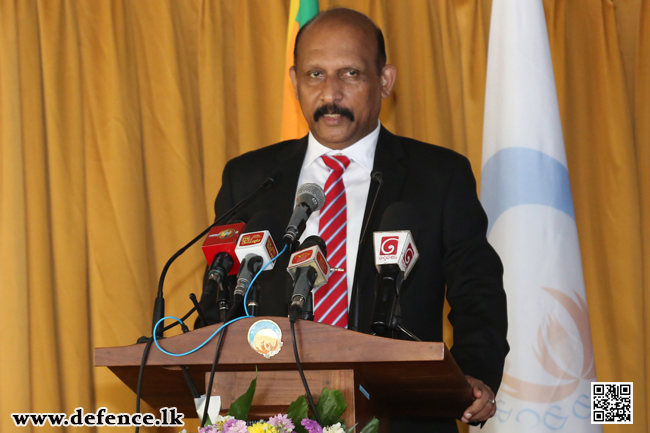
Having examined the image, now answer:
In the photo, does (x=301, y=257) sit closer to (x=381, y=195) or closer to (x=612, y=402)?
(x=381, y=195)

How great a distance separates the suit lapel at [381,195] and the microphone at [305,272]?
28cm

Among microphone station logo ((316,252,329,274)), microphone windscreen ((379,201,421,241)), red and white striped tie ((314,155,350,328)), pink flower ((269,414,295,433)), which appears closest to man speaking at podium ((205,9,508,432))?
red and white striped tie ((314,155,350,328))

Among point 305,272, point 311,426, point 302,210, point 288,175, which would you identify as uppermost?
point 288,175

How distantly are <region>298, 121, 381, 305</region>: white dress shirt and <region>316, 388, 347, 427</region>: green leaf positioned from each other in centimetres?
75

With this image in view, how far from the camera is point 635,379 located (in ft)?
9.54

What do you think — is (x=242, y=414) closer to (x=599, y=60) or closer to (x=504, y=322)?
(x=504, y=322)

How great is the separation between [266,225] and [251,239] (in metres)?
0.11

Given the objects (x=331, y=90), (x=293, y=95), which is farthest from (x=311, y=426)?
(x=293, y=95)

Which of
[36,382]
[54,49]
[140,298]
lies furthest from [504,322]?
[54,49]

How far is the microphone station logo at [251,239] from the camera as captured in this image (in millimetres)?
1240

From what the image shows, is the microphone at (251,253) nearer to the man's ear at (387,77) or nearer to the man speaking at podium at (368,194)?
the man speaking at podium at (368,194)

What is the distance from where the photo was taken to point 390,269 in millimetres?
1174

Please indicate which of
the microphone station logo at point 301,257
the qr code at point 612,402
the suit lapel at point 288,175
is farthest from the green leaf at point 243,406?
the qr code at point 612,402

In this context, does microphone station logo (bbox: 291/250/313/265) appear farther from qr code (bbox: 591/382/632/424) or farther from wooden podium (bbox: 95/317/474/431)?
qr code (bbox: 591/382/632/424)
